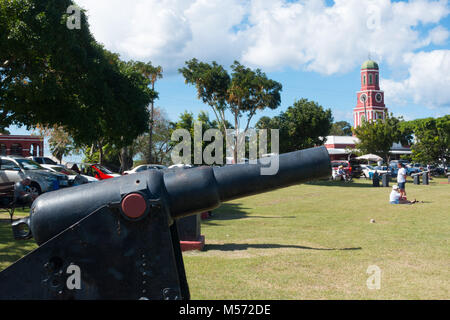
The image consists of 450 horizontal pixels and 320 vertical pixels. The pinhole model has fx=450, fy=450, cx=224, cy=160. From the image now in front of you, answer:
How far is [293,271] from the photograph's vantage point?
6336mm

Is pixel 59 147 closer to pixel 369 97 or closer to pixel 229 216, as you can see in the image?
pixel 229 216

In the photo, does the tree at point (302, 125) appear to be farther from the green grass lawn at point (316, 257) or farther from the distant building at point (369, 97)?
the distant building at point (369, 97)

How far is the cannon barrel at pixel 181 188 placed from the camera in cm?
276

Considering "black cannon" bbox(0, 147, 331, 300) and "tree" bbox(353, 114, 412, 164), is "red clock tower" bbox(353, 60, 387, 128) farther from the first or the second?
"black cannon" bbox(0, 147, 331, 300)

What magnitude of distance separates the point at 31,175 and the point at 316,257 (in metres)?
12.3

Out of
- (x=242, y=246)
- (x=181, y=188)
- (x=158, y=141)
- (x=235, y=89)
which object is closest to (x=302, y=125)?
(x=235, y=89)

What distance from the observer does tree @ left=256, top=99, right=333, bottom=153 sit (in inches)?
1661

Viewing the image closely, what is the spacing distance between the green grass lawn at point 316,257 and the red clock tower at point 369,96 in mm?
93264

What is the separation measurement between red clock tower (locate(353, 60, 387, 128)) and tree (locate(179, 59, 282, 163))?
225 ft

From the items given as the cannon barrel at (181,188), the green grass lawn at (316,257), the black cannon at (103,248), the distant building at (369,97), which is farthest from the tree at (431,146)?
the black cannon at (103,248)

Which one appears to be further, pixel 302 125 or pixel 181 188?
pixel 302 125

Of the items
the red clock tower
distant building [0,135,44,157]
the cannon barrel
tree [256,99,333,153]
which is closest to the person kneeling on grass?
the cannon barrel

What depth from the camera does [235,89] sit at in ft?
118

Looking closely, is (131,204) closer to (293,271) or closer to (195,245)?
(293,271)
